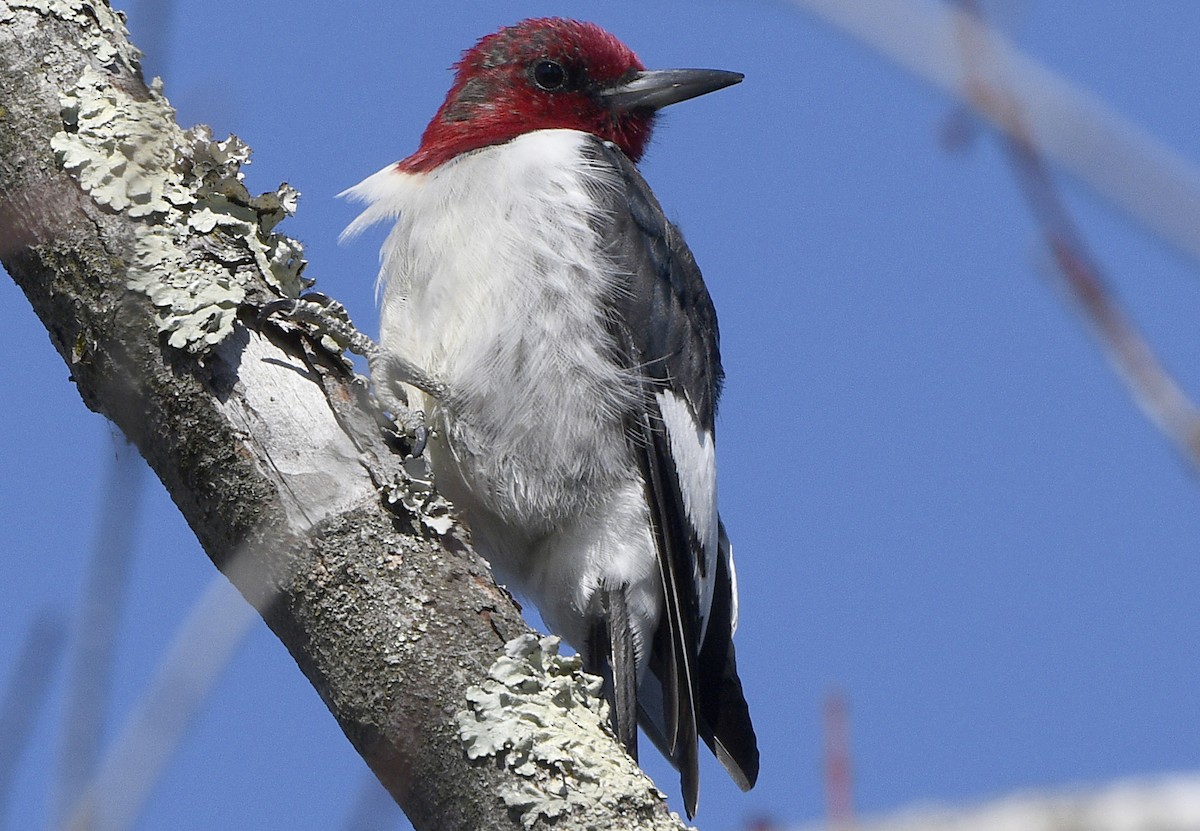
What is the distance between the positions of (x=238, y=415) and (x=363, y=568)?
35cm

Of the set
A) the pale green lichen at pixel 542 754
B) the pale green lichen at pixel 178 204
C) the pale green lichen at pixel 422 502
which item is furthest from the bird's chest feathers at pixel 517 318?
the pale green lichen at pixel 542 754

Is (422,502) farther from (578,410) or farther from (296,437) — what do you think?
(578,410)

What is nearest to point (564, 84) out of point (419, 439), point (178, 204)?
point (419, 439)

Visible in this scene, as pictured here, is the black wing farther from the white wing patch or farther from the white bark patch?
the white bark patch

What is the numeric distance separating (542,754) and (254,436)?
0.71m

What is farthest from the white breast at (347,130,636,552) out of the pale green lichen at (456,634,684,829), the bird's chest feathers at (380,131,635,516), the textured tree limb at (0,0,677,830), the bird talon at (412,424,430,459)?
the pale green lichen at (456,634,684,829)

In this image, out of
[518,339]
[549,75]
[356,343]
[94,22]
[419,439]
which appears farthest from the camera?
[549,75]

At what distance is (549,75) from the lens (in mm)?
4508

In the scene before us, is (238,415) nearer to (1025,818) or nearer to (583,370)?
(583,370)

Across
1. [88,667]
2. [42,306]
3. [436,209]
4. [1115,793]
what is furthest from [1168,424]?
[436,209]

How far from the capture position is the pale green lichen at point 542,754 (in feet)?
6.95

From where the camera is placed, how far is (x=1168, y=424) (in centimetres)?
107

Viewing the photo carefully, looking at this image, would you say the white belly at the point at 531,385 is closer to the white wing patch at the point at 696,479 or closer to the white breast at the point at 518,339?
the white breast at the point at 518,339

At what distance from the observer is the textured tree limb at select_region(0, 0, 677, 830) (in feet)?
7.13
